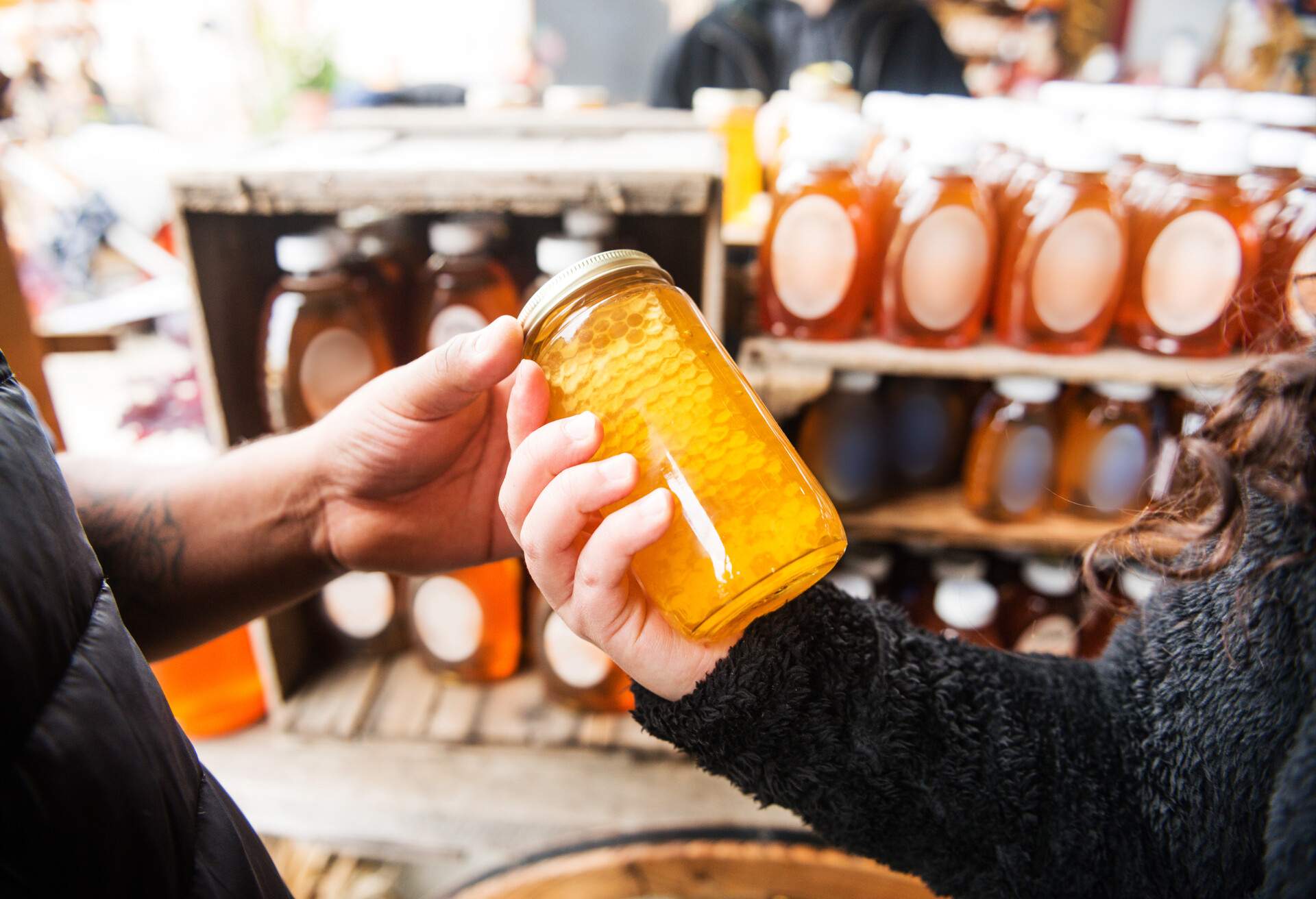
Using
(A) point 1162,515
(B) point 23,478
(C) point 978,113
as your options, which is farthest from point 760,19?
(B) point 23,478

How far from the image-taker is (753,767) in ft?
1.88

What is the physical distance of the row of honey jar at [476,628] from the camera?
1294mm

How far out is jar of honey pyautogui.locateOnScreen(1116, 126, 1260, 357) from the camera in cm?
97

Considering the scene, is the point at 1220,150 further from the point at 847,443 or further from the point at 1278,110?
the point at 847,443

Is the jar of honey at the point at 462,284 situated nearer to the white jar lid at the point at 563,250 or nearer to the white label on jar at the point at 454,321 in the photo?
the white label on jar at the point at 454,321

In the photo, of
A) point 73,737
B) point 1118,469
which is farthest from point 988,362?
point 73,737

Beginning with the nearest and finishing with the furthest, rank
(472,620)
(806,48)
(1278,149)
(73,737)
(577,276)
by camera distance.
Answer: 1. (73,737)
2. (577,276)
3. (1278,149)
4. (472,620)
5. (806,48)

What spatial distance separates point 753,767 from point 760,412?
25 cm

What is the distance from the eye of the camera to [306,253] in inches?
40.9

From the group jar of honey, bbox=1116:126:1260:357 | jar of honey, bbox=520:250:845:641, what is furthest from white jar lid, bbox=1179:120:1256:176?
jar of honey, bbox=520:250:845:641

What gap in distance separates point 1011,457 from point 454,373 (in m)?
0.88

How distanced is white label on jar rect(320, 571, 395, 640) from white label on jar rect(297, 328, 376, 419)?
341 millimetres

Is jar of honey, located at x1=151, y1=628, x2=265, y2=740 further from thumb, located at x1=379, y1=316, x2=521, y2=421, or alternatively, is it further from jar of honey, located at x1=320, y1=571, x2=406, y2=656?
thumb, located at x1=379, y1=316, x2=521, y2=421

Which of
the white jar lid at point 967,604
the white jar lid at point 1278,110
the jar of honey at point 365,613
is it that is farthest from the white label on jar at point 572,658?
the white jar lid at point 1278,110
